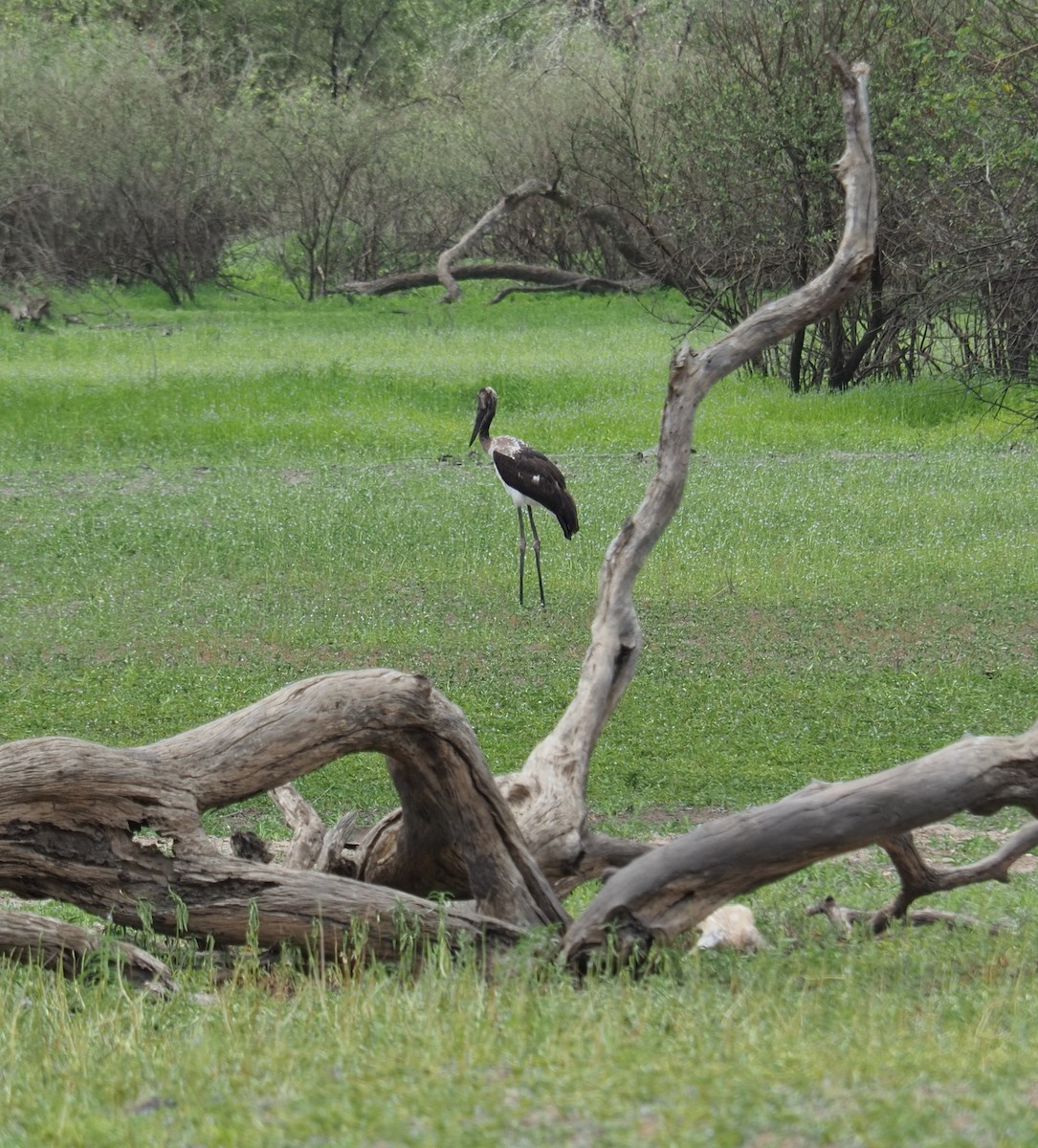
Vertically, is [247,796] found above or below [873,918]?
above

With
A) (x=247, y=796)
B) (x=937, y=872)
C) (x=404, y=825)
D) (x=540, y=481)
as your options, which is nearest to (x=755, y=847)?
(x=937, y=872)

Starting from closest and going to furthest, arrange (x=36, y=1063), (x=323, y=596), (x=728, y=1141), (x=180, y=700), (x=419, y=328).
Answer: (x=728, y=1141) → (x=36, y=1063) → (x=180, y=700) → (x=323, y=596) → (x=419, y=328)

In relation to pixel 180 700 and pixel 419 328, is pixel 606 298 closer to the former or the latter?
pixel 419 328

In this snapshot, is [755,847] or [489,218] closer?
[755,847]

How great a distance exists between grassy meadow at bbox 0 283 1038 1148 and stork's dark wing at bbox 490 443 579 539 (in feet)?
1.96

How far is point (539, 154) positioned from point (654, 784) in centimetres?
2217

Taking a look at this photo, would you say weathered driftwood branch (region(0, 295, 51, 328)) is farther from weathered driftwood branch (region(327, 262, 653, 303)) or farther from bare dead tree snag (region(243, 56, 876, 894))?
bare dead tree snag (region(243, 56, 876, 894))

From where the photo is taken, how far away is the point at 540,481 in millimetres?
11930

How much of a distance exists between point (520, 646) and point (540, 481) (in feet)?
5.89

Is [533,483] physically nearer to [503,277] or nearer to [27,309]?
[27,309]

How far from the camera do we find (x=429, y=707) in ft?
15.5

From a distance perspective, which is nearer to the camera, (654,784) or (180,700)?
(654,784)

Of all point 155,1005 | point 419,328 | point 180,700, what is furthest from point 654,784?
point 419,328

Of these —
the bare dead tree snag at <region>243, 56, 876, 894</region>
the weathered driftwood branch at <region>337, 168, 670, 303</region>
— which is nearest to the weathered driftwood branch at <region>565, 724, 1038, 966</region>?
the bare dead tree snag at <region>243, 56, 876, 894</region>
